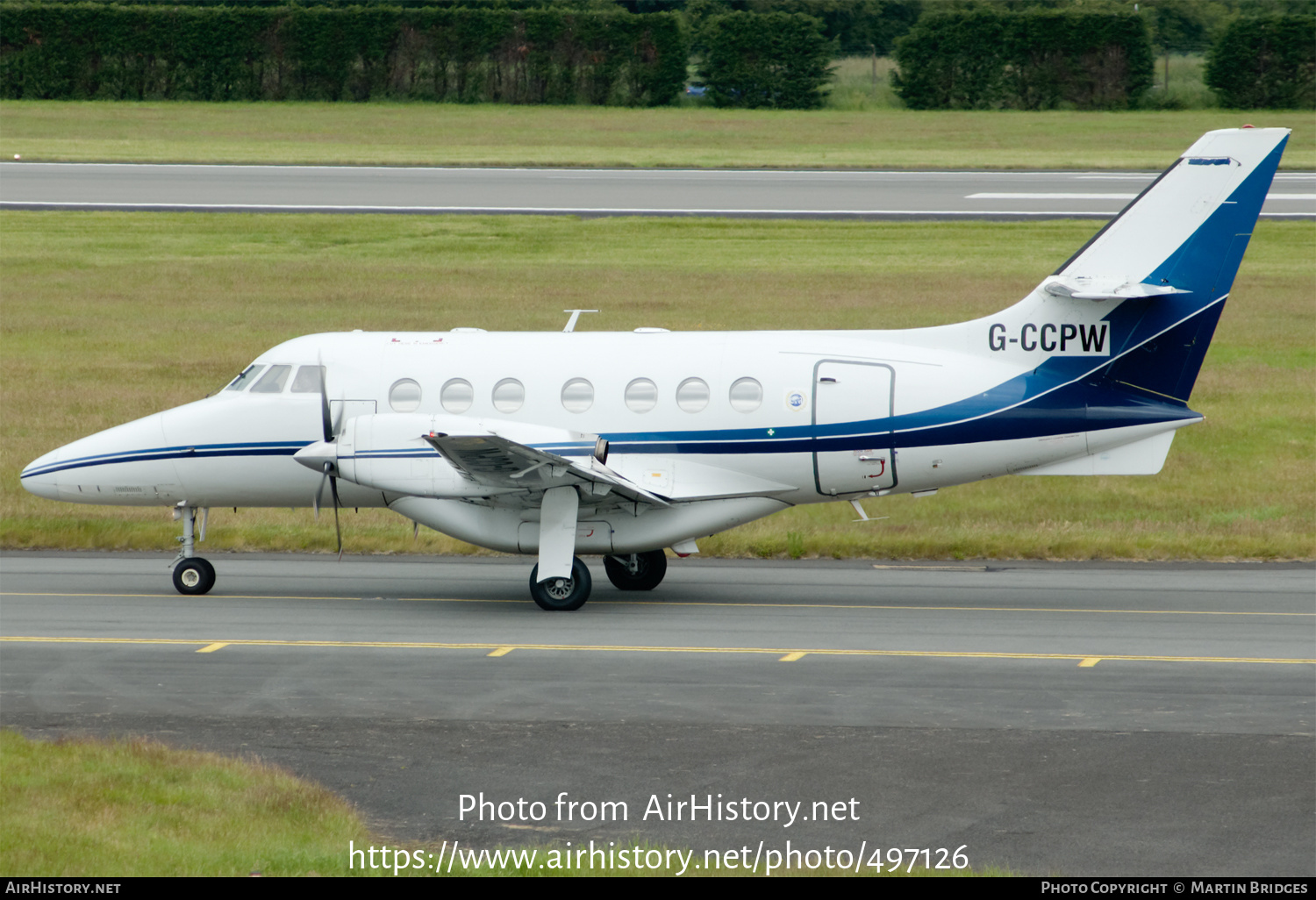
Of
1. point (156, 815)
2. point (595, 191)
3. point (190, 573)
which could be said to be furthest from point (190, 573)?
point (595, 191)

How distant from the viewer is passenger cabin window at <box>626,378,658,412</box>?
18156 millimetres

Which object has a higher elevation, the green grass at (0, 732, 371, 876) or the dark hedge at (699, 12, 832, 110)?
the dark hedge at (699, 12, 832, 110)

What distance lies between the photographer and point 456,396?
60.5 ft

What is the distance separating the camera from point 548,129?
211ft

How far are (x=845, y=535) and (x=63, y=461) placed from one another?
425 inches

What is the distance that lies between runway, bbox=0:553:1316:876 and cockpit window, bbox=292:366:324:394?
2.58m

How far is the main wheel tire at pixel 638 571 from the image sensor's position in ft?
64.1

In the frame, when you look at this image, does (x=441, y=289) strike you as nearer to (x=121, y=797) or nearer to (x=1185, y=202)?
(x=1185, y=202)

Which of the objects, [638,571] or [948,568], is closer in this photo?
[638,571]

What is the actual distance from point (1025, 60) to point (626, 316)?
41.0 meters

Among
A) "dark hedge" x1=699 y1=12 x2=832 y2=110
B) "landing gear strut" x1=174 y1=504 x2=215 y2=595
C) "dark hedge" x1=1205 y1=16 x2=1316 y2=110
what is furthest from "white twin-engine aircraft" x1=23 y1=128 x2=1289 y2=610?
"dark hedge" x1=699 y1=12 x2=832 y2=110

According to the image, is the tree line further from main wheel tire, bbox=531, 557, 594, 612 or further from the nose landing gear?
main wheel tire, bbox=531, 557, 594, 612

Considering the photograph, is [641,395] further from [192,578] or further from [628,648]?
[192,578]
